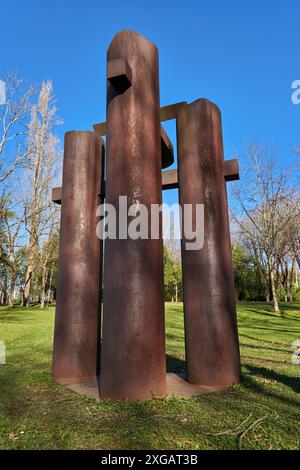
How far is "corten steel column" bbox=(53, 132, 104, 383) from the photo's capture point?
206 inches

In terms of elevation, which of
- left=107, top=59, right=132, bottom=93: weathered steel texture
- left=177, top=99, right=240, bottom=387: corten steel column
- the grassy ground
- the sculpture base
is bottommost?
the sculpture base

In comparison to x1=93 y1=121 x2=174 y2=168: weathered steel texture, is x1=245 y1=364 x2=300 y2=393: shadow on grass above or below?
below

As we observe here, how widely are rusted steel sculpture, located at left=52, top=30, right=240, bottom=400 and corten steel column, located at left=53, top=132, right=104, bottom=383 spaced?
2cm

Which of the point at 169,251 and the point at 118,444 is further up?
Result: the point at 169,251

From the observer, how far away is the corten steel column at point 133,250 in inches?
155

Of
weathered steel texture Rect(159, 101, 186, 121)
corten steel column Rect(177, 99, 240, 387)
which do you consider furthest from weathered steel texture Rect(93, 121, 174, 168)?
weathered steel texture Rect(159, 101, 186, 121)

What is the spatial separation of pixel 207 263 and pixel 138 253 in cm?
125

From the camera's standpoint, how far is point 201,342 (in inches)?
189

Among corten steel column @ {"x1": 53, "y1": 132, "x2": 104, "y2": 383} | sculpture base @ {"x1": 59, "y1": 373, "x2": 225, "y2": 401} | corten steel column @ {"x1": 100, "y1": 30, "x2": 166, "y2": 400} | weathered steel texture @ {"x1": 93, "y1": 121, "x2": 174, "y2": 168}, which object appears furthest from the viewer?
weathered steel texture @ {"x1": 93, "y1": 121, "x2": 174, "y2": 168}

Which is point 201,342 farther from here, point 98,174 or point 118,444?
point 98,174

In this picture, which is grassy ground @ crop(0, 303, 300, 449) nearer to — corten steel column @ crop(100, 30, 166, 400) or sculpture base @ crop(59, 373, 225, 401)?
sculpture base @ crop(59, 373, 225, 401)

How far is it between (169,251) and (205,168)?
1642 inches
